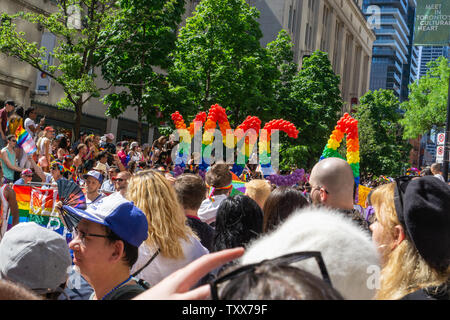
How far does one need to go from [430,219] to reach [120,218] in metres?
1.46

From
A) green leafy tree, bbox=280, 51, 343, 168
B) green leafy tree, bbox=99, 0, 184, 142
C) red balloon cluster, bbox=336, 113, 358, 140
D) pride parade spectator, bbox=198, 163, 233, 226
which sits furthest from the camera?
green leafy tree, bbox=280, 51, 343, 168

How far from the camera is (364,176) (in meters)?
47.7

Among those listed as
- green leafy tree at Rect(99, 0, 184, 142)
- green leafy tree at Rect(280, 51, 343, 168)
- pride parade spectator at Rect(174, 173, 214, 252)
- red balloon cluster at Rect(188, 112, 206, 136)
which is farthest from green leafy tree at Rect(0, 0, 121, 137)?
green leafy tree at Rect(280, 51, 343, 168)

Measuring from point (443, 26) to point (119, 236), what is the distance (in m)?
12.0

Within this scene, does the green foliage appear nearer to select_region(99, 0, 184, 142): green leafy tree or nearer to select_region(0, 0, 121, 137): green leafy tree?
select_region(99, 0, 184, 142): green leafy tree

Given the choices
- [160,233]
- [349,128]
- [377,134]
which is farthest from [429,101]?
[160,233]

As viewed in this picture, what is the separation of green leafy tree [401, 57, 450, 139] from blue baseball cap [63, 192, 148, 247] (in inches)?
1478

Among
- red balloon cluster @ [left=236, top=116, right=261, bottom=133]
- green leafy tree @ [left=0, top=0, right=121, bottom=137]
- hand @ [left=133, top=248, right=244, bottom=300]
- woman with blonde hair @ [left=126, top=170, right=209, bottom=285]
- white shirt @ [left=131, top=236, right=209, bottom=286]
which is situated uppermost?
green leafy tree @ [left=0, top=0, right=121, bottom=137]

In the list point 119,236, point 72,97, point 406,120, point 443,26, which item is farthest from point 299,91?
point 119,236

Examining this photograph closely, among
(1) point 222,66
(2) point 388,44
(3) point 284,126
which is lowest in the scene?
(3) point 284,126

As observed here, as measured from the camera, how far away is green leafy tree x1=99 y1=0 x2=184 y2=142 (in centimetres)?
1814

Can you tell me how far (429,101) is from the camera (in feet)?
123

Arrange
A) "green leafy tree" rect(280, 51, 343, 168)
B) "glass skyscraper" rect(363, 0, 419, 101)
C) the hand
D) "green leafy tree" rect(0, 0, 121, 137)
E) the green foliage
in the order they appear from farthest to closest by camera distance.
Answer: "glass skyscraper" rect(363, 0, 419, 101) → "green leafy tree" rect(280, 51, 343, 168) → the green foliage → "green leafy tree" rect(0, 0, 121, 137) → the hand

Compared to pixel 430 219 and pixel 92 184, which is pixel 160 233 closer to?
pixel 430 219
